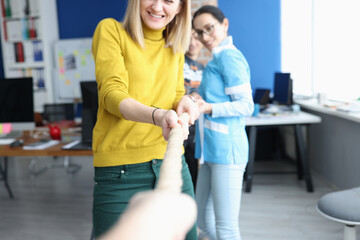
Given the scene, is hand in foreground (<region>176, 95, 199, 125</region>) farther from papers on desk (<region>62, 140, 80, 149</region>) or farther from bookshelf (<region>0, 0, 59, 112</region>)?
bookshelf (<region>0, 0, 59, 112</region>)

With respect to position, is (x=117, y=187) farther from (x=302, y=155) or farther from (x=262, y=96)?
(x=262, y=96)

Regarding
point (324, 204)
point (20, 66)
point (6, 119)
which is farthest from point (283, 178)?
point (20, 66)

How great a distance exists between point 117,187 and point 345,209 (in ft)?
3.83

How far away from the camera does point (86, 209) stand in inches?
127

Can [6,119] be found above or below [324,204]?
above

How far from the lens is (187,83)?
2.70 m

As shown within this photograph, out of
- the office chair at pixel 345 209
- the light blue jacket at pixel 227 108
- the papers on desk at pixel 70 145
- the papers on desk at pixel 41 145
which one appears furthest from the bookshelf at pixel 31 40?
the office chair at pixel 345 209

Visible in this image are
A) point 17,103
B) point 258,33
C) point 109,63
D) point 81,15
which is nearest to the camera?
point 109,63

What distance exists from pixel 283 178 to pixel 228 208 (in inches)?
97.8

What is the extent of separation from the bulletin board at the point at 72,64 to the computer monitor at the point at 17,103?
2.87 m

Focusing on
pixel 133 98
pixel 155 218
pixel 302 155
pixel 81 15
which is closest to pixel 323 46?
pixel 302 155

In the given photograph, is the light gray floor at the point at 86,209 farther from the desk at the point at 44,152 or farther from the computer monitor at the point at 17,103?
the computer monitor at the point at 17,103

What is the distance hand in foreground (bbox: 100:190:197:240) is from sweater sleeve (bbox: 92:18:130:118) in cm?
72

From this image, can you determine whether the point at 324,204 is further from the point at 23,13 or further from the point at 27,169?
the point at 23,13
